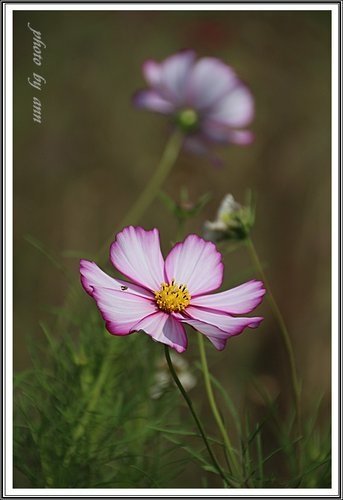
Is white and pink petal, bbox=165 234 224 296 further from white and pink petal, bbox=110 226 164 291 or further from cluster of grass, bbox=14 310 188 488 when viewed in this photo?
cluster of grass, bbox=14 310 188 488

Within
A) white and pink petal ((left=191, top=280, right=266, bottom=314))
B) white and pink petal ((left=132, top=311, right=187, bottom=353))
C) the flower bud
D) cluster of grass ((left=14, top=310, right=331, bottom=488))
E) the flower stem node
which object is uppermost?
the flower stem node

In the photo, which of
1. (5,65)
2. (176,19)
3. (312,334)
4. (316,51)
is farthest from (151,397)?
(176,19)

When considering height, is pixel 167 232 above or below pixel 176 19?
below

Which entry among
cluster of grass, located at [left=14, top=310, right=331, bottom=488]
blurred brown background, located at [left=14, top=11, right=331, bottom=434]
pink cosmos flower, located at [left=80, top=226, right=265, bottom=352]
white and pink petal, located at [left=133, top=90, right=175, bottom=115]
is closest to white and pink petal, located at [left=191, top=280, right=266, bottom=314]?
pink cosmos flower, located at [left=80, top=226, right=265, bottom=352]

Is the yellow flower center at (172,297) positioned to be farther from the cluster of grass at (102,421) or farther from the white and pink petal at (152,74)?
the white and pink petal at (152,74)

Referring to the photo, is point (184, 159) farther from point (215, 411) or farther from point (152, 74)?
point (215, 411)

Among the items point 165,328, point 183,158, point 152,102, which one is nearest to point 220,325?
point 165,328

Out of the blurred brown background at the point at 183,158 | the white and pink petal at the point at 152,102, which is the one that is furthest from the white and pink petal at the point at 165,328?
the blurred brown background at the point at 183,158

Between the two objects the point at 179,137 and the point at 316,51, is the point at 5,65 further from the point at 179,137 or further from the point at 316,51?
the point at 316,51
